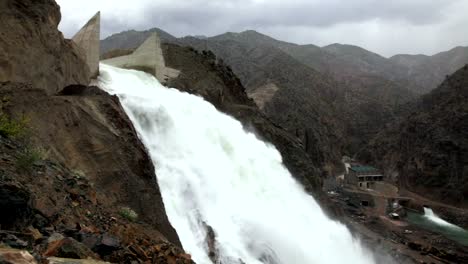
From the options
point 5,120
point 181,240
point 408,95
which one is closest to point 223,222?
point 181,240

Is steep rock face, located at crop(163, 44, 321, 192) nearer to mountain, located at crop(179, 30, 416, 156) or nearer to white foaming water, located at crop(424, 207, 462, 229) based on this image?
white foaming water, located at crop(424, 207, 462, 229)

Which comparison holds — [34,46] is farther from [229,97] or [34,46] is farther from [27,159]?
[229,97]

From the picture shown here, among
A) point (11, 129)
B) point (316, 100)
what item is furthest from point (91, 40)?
point (316, 100)

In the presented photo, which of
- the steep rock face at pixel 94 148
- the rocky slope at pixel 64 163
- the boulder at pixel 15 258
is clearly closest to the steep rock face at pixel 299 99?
the rocky slope at pixel 64 163

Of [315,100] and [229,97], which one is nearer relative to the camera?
[229,97]

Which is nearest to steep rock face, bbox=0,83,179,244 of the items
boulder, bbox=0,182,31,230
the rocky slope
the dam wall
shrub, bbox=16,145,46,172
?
the rocky slope

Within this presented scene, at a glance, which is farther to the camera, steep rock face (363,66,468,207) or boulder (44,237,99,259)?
steep rock face (363,66,468,207)

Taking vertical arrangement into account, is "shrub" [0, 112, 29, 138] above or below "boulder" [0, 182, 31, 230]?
above
